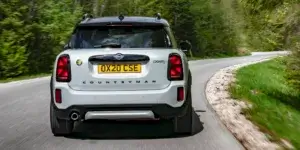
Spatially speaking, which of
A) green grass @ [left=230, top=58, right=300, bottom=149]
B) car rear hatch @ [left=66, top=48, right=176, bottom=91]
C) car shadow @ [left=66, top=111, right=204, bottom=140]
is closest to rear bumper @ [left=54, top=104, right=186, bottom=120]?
car rear hatch @ [left=66, top=48, right=176, bottom=91]

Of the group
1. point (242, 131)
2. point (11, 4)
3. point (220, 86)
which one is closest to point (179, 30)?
point (11, 4)

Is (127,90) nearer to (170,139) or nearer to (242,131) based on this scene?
(170,139)

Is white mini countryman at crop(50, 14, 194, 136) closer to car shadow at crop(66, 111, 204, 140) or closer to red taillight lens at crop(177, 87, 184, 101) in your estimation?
red taillight lens at crop(177, 87, 184, 101)

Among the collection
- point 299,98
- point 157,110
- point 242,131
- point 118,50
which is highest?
point 118,50

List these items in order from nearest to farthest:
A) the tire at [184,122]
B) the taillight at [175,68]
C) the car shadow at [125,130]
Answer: the taillight at [175,68], the tire at [184,122], the car shadow at [125,130]

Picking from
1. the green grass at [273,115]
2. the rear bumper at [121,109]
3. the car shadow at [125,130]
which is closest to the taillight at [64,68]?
the rear bumper at [121,109]

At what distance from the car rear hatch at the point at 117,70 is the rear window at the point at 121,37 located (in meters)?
0.26

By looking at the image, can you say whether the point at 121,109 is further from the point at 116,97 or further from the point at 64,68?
the point at 64,68

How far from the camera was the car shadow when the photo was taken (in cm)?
736

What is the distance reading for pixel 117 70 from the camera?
6.62 meters

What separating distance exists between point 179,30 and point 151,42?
1751 inches

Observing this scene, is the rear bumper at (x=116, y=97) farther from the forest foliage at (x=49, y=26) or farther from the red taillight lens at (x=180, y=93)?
the forest foliage at (x=49, y=26)

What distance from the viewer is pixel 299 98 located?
1966 centimetres

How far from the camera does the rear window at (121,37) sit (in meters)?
6.91
